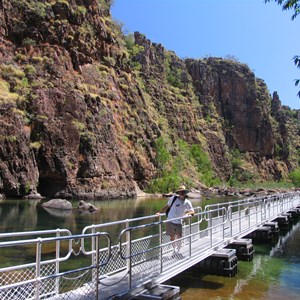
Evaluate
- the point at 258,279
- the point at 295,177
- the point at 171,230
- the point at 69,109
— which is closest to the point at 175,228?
the point at 171,230

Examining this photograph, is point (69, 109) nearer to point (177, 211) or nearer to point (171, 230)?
point (177, 211)

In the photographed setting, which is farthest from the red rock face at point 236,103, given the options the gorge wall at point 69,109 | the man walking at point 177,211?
the man walking at point 177,211

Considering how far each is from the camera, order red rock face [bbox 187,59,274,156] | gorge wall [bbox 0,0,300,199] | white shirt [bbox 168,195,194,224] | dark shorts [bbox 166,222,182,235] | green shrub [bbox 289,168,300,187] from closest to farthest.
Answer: dark shorts [bbox 166,222,182,235] < white shirt [bbox 168,195,194,224] < gorge wall [bbox 0,0,300,199] < green shrub [bbox 289,168,300,187] < red rock face [bbox 187,59,274,156]

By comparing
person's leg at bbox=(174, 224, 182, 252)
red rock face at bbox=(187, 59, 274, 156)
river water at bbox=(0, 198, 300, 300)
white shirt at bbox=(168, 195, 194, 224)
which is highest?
red rock face at bbox=(187, 59, 274, 156)

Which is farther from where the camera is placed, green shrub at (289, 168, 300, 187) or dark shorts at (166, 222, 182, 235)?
green shrub at (289, 168, 300, 187)

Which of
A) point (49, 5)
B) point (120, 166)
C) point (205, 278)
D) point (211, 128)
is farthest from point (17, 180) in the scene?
point (211, 128)

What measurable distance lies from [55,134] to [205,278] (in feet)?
164

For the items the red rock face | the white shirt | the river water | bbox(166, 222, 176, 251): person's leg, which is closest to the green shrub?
the red rock face

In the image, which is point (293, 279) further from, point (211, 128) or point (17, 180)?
point (211, 128)

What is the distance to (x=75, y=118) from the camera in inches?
2559

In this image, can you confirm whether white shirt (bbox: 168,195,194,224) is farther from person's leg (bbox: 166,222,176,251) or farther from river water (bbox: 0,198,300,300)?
river water (bbox: 0,198,300,300)

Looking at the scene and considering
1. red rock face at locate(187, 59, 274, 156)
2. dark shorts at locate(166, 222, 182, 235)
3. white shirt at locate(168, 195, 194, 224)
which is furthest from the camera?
red rock face at locate(187, 59, 274, 156)

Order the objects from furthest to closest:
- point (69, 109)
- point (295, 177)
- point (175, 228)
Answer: point (295, 177) < point (69, 109) < point (175, 228)

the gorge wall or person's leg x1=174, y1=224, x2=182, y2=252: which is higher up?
the gorge wall
